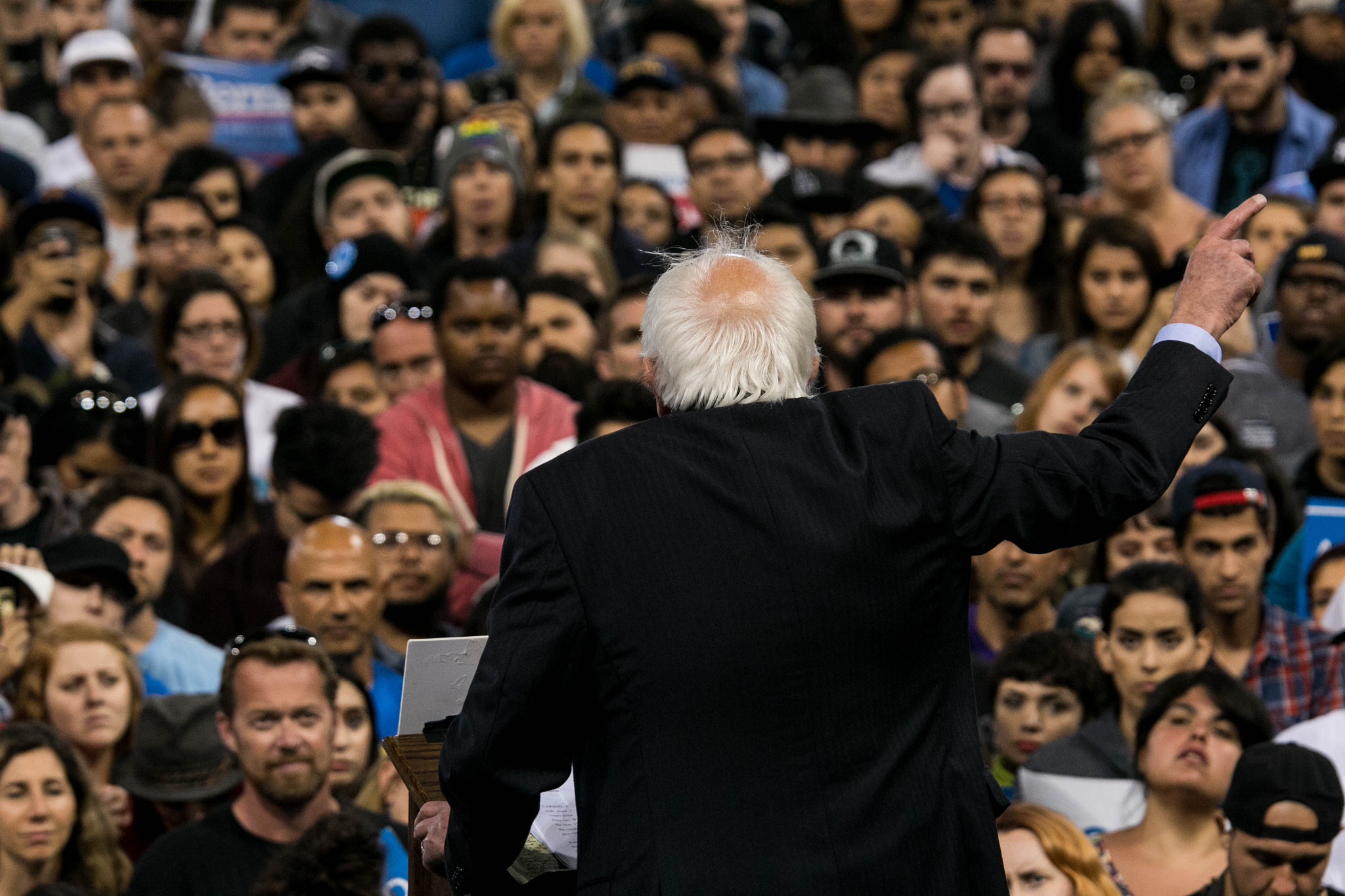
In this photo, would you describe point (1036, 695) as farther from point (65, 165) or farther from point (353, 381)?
point (65, 165)

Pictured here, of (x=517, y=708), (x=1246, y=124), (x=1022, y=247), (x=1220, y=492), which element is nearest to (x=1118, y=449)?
(x=517, y=708)

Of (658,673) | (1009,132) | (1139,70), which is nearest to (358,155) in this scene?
(1009,132)

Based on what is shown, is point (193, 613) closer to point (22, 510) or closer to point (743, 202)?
point (22, 510)

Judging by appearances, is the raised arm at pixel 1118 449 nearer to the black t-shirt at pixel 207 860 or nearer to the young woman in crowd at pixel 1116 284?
the black t-shirt at pixel 207 860

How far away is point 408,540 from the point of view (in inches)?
261

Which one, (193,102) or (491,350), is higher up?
(193,102)

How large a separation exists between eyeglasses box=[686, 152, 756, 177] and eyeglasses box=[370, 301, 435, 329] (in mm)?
1957

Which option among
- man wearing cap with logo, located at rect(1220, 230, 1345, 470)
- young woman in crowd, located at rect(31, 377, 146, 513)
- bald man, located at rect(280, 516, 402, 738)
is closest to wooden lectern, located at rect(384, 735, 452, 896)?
bald man, located at rect(280, 516, 402, 738)

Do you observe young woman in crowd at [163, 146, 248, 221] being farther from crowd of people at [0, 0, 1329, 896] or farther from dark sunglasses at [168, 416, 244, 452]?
dark sunglasses at [168, 416, 244, 452]

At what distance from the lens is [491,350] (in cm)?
732

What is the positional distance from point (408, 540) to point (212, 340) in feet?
6.00

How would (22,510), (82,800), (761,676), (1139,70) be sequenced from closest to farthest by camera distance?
(761,676), (82,800), (22,510), (1139,70)

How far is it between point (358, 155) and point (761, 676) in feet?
22.7

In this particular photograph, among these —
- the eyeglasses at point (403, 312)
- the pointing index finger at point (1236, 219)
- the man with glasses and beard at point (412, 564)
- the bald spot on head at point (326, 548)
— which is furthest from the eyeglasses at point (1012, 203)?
the pointing index finger at point (1236, 219)
